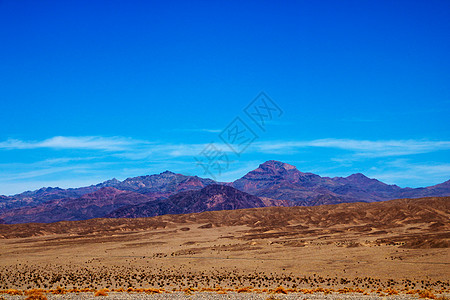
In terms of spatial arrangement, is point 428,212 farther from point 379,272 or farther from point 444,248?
point 379,272

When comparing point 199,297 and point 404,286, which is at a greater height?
point 199,297

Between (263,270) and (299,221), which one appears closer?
(263,270)

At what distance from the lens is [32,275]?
179 ft

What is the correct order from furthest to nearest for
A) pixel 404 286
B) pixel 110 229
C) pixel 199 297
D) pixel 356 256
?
pixel 110 229 < pixel 356 256 < pixel 404 286 < pixel 199 297

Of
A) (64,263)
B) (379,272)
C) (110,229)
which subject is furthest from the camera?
(110,229)

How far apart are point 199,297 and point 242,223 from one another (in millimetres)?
137803

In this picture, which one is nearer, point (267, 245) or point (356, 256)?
point (356, 256)

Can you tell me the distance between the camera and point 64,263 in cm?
6956

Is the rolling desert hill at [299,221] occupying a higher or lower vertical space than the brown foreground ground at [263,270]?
higher

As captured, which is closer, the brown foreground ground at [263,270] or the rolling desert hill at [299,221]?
the brown foreground ground at [263,270]

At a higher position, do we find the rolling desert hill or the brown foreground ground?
the rolling desert hill

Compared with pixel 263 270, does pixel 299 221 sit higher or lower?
higher

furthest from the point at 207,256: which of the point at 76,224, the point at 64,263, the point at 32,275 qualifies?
the point at 76,224

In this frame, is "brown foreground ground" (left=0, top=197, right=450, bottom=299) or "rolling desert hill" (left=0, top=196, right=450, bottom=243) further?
"rolling desert hill" (left=0, top=196, right=450, bottom=243)
